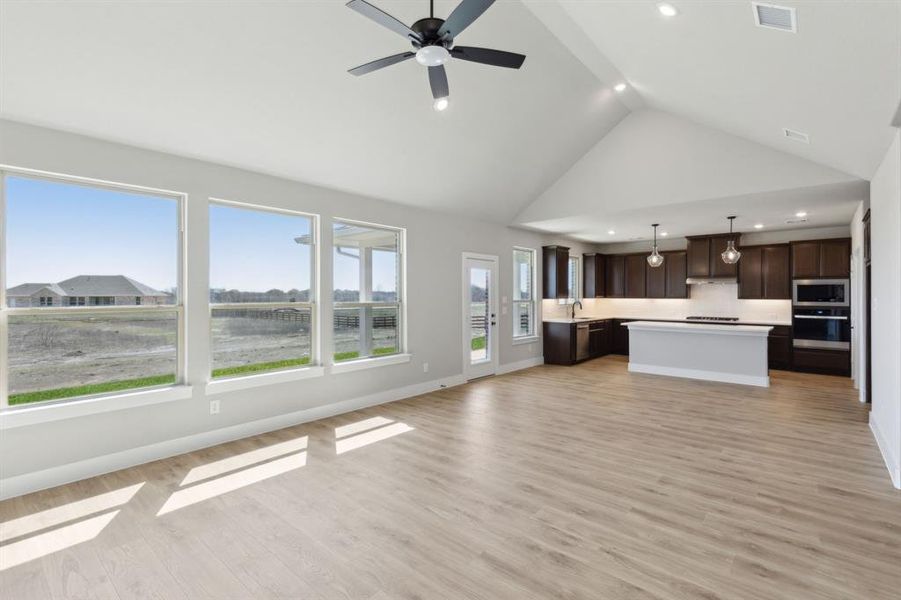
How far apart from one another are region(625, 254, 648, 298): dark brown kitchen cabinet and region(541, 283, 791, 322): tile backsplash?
38cm

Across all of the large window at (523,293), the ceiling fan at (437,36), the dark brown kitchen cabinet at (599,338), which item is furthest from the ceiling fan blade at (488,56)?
the dark brown kitchen cabinet at (599,338)

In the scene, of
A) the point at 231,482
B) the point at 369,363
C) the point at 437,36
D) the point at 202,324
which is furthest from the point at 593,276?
the point at 231,482

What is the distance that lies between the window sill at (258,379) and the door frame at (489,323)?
8.52ft

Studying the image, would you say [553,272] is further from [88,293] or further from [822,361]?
[88,293]

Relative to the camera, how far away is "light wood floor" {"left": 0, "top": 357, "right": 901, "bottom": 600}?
2129 mm

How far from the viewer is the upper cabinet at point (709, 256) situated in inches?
326

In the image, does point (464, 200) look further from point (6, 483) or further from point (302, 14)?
point (6, 483)

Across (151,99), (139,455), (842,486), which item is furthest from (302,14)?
(842,486)

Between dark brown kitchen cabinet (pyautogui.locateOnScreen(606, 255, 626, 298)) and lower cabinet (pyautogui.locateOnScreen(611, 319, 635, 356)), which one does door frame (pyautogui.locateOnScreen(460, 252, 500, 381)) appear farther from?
dark brown kitchen cabinet (pyautogui.locateOnScreen(606, 255, 626, 298))

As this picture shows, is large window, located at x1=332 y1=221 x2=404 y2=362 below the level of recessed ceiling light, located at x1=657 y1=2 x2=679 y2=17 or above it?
below

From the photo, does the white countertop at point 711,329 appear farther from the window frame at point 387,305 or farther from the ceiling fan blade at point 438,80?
the ceiling fan blade at point 438,80

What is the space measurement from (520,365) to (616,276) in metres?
3.78

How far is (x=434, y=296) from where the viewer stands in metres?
6.33

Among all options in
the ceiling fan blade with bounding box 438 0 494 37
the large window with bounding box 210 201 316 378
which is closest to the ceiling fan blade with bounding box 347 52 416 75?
the ceiling fan blade with bounding box 438 0 494 37
